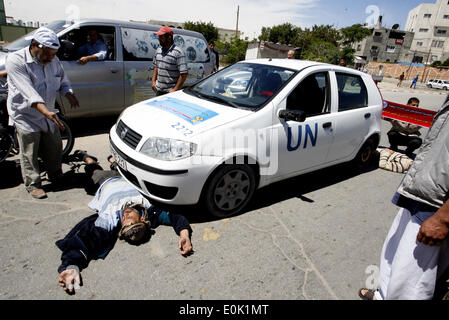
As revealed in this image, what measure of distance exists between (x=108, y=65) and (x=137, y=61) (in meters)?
0.63

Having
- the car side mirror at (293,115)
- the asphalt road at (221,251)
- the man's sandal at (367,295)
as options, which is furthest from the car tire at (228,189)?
the man's sandal at (367,295)

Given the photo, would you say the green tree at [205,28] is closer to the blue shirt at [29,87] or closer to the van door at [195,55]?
the van door at [195,55]

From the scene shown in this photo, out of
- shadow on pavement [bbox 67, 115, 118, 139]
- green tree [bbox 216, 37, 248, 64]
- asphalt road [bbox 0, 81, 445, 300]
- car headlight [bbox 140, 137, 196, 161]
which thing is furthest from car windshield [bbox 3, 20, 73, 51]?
green tree [bbox 216, 37, 248, 64]

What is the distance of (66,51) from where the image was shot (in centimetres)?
496

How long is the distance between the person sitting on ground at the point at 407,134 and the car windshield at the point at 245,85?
3.45m

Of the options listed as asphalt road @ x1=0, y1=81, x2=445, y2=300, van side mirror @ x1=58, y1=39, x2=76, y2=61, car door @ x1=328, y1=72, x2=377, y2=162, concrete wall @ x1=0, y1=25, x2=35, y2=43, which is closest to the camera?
asphalt road @ x1=0, y1=81, x2=445, y2=300

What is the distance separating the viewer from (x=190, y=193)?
2766 millimetres

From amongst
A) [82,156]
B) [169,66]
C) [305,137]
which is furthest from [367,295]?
[169,66]

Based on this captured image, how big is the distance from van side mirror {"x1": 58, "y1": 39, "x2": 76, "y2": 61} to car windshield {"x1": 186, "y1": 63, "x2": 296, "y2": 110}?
99.6 inches

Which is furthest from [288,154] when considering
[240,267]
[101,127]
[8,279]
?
[101,127]

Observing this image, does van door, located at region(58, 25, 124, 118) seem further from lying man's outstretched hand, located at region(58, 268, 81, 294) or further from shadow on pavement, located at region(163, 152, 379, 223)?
lying man's outstretched hand, located at region(58, 268, 81, 294)

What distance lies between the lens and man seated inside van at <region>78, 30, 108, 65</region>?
17.0ft

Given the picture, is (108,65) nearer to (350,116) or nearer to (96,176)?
(96,176)

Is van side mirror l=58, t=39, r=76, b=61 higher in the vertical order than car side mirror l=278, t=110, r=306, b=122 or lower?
higher
